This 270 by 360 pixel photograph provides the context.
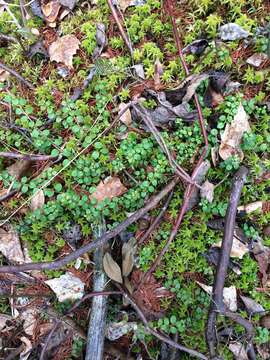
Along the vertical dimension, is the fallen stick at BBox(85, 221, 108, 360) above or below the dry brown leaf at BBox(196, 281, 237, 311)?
above

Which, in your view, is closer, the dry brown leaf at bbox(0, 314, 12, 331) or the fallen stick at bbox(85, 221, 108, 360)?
the fallen stick at bbox(85, 221, 108, 360)

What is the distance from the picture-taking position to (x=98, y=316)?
332 cm

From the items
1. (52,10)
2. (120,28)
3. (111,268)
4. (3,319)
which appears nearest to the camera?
(111,268)

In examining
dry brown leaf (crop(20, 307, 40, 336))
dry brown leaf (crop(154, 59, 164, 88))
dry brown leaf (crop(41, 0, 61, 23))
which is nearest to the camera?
dry brown leaf (crop(20, 307, 40, 336))

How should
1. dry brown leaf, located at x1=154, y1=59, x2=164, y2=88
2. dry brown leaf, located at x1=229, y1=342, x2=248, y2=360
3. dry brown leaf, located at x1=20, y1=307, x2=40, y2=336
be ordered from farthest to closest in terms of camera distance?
dry brown leaf, located at x1=154, y1=59, x2=164, y2=88 < dry brown leaf, located at x1=20, y1=307, x2=40, y2=336 < dry brown leaf, located at x1=229, y1=342, x2=248, y2=360

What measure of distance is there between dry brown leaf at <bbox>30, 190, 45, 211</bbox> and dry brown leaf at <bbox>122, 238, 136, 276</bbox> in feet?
2.71

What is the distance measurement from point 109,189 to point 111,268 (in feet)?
2.23

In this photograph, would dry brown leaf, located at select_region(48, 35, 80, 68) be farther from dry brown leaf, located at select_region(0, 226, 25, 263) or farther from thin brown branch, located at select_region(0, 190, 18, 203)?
dry brown leaf, located at select_region(0, 226, 25, 263)

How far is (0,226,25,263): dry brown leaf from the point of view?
3617 mm

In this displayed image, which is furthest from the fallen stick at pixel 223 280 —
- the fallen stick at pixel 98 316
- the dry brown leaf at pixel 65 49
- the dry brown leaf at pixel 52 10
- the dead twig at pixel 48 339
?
the dry brown leaf at pixel 52 10

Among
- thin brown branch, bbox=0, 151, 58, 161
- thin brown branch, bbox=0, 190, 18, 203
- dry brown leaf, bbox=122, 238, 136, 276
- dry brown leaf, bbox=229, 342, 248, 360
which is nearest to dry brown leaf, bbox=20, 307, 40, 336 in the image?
dry brown leaf, bbox=122, 238, 136, 276

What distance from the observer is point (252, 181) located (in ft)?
11.5

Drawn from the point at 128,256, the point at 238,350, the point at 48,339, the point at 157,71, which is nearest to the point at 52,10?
the point at 157,71

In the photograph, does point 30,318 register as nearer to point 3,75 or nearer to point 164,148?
point 164,148
